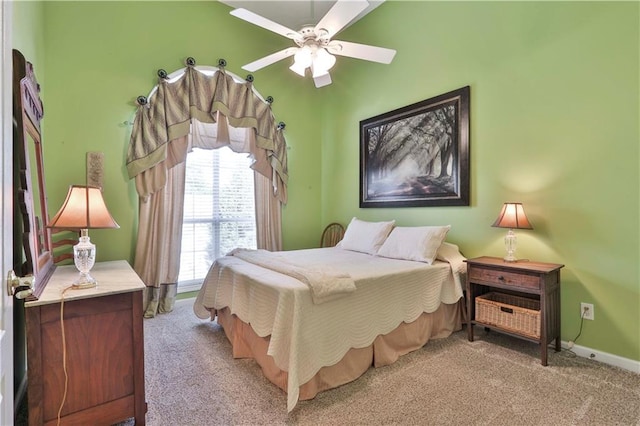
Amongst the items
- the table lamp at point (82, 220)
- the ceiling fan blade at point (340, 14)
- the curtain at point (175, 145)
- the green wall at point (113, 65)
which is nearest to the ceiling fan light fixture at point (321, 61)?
the ceiling fan blade at point (340, 14)

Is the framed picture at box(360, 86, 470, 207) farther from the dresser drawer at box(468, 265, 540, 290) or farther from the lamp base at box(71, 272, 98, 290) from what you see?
the lamp base at box(71, 272, 98, 290)

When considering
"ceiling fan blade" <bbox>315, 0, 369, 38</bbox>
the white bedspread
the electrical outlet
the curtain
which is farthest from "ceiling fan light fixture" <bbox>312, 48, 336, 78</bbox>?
the electrical outlet

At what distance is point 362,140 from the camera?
A: 4.11 m

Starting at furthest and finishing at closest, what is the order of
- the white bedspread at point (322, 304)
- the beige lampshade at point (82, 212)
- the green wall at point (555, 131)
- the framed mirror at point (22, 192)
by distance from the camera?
Result: the green wall at point (555, 131) → the white bedspread at point (322, 304) → the beige lampshade at point (82, 212) → the framed mirror at point (22, 192)

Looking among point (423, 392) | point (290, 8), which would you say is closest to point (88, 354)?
point (423, 392)

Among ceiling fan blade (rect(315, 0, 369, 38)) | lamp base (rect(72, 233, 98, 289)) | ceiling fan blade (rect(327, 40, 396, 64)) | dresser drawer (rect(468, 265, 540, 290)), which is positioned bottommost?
dresser drawer (rect(468, 265, 540, 290))

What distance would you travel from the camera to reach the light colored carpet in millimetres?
1691

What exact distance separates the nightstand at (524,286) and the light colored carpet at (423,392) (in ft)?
0.58

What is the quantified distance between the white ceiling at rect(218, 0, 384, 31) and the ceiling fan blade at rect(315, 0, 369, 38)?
5.93 ft

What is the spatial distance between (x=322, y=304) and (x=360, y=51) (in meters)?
1.92

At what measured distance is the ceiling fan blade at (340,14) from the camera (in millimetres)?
1917

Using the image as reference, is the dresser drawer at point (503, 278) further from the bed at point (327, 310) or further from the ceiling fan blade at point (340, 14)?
the ceiling fan blade at point (340, 14)

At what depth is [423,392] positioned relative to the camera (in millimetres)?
1919

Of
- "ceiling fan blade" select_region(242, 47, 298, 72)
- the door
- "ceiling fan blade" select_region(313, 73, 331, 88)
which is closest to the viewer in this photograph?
the door
